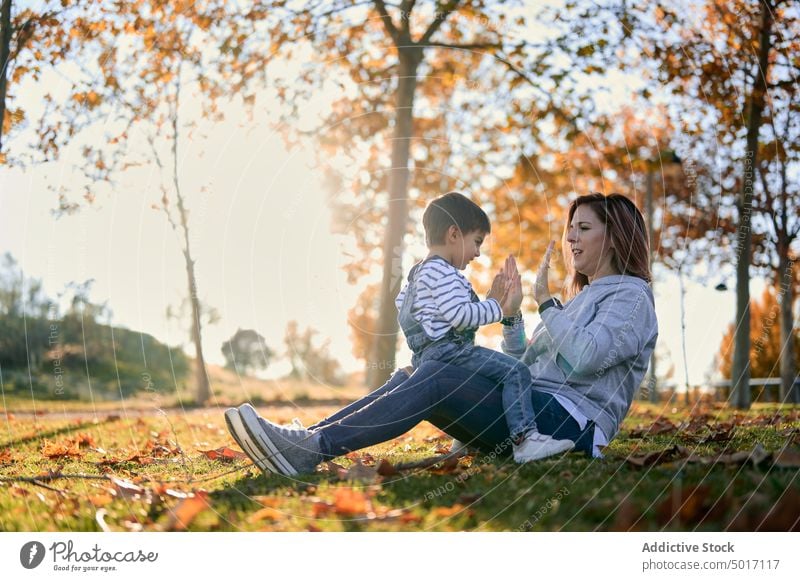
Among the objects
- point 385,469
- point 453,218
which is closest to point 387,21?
point 453,218

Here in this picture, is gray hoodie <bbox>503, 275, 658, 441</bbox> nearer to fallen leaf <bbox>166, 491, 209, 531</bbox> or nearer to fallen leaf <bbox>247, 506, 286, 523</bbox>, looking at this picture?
fallen leaf <bbox>247, 506, 286, 523</bbox>

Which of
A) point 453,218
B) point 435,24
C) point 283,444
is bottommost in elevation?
point 283,444

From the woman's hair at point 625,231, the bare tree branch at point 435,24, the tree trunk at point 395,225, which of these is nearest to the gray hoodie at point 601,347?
the woman's hair at point 625,231

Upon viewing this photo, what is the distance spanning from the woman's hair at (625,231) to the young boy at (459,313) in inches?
24.7

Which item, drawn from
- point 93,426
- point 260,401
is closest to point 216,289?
point 93,426

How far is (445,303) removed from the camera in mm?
4242

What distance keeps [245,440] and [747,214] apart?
5.25 metres

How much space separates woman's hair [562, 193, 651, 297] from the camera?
4324 millimetres

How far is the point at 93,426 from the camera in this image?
736 centimetres

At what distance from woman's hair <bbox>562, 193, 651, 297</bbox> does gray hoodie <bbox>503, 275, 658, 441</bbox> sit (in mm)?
105

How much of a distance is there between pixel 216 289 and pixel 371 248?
299cm

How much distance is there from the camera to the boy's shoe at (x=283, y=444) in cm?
392

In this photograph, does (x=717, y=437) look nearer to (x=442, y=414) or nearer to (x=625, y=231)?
(x=625, y=231)

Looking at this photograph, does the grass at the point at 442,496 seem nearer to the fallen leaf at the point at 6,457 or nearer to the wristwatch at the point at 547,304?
the fallen leaf at the point at 6,457
